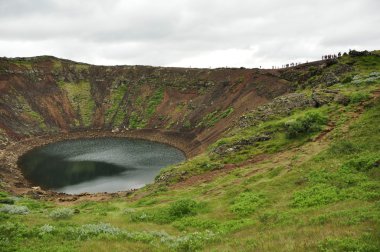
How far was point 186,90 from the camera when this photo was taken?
105250 millimetres

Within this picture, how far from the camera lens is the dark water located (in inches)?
2244

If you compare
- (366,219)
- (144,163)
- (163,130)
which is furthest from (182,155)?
(366,219)

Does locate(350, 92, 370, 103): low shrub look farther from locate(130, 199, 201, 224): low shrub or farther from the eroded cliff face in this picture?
the eroded cliff face

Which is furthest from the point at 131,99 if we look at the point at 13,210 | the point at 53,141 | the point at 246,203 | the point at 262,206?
the point at 262,206

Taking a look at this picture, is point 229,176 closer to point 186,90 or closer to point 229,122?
point 229,122

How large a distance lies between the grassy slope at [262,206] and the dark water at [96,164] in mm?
16894

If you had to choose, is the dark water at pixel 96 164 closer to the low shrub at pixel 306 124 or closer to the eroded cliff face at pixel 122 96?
the eroded cliff face at pixel 122 96

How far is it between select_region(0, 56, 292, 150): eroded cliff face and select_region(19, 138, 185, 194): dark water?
8807 millimetres

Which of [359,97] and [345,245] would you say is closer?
[345,245]

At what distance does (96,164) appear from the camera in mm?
69438

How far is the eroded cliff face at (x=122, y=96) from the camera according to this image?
84.8m

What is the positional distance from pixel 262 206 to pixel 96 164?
1979 inches

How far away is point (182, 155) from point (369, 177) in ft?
176

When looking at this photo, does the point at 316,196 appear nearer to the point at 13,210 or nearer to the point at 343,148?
the point at 343,148
